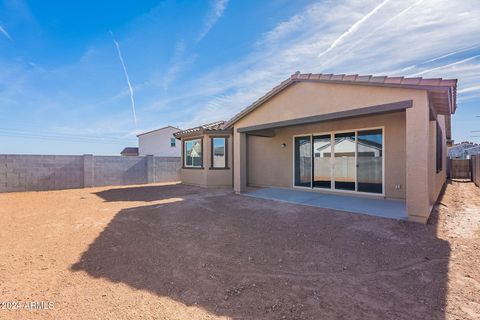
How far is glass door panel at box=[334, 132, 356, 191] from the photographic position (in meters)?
8.46

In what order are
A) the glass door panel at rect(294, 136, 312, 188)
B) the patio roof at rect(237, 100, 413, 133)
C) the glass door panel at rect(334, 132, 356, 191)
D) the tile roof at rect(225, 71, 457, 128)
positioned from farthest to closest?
the glass door panel at rect(294, 136, 312, 188)
the glass door panel at rect(334, 132, 356, 191)
the patio roof at rect(237, 100, 413, 133)
the tile roof at rect(225, 71, 457, 128)

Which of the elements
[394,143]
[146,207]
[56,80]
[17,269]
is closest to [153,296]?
[17,269]

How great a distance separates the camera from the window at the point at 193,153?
13.2 m

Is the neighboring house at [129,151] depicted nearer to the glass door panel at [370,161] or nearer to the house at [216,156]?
the house at [216,156]

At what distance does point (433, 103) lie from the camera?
21.0 feet

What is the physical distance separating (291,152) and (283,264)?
23.2 feet

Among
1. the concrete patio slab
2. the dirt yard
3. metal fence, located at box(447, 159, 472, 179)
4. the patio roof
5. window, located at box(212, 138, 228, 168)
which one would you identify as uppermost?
the patio roof

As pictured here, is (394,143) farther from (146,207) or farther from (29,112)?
(29,112)

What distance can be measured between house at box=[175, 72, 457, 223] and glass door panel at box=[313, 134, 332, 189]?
0.04 m

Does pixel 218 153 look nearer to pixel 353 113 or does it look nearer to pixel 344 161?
pixel 344 161

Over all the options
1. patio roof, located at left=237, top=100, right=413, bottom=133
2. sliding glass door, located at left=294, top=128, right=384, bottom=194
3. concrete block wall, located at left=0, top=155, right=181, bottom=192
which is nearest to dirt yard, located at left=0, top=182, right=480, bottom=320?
sliding glass door, located at left=294, top=128, right=384, bottom=194

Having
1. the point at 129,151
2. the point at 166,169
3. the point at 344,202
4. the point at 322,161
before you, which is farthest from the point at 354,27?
the point at 129,151

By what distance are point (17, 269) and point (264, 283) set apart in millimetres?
3913

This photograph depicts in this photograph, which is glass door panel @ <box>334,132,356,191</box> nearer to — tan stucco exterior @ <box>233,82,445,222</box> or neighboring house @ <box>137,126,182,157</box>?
tan stucco exterior @ <box>233,82,445,222</box>
